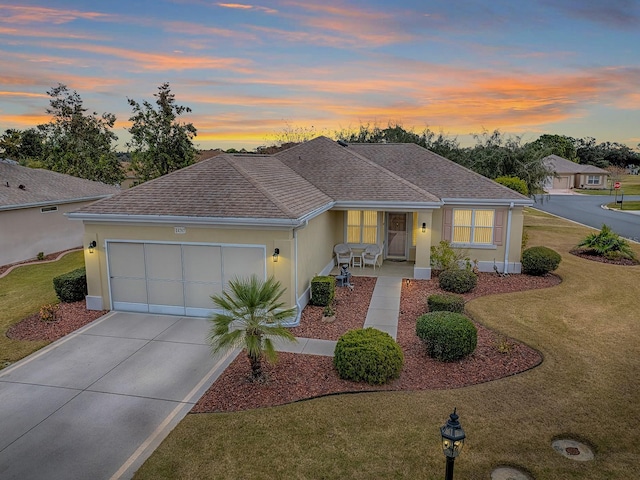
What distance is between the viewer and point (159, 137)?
103 feet

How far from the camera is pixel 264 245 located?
1134 cm

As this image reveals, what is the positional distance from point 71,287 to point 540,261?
53.8 ft

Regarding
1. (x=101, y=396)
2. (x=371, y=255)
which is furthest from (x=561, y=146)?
(x=101, y=396)

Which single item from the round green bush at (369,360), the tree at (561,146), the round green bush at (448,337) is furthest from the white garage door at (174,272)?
the tree at (561,146)

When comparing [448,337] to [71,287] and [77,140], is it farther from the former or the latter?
[77,140]

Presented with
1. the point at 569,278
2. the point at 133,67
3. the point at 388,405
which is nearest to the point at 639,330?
the point at 569,278

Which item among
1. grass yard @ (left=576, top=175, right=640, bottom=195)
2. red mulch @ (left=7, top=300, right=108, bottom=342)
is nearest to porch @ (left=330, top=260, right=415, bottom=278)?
red mulch @ (left=7, top=300, right=108, bottom=342)

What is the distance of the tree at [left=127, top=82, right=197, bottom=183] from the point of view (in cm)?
3080

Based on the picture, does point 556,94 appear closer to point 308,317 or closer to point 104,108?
point 308,317

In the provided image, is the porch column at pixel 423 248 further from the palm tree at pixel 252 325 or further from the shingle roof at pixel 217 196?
the palm tree at pixel 252 325

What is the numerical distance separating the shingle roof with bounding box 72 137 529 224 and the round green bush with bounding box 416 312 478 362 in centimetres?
431

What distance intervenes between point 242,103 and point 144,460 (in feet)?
80.4

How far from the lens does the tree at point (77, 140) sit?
3812 centimetres

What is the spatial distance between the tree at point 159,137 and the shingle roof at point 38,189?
4.74m
